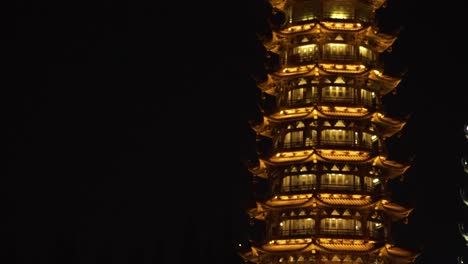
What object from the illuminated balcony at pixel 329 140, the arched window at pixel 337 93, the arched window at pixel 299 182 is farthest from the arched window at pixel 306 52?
the arched window at pixel 299 182

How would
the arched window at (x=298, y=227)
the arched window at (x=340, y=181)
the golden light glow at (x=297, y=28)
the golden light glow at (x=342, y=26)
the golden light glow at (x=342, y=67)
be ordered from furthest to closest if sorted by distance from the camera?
1. the golden light glow at (x=297, y=28)
2. the golden light glow at (x=342, y=26)
3. the golden light glow at (x=342, y=67)
4. the arched window at (x=340, y=181)
5. the arched window at (x=298, y=227)

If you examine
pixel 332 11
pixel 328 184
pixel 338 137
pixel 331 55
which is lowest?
pixel 328 184

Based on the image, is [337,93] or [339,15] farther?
[339,15]

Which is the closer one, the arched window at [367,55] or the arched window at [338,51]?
the arched window at [338,51]

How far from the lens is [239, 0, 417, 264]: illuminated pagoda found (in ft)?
283

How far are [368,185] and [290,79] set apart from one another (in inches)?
392

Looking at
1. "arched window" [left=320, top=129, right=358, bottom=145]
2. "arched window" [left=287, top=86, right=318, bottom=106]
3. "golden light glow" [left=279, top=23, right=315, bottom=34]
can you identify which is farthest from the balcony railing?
"golden light glow" [left=279, top=23, right=315, bottom=34]

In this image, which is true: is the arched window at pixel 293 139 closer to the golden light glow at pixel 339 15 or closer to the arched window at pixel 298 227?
the arched window at pixel 298 227

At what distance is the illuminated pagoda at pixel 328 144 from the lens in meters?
86.2

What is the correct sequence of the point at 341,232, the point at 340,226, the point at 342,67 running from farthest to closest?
1. the point at 342,67
2. the point at 340,226
3. the point at 341,232

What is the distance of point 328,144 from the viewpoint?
88062 mm

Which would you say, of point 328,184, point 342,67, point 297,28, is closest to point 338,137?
point 328,184

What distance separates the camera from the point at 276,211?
8781 centimetres

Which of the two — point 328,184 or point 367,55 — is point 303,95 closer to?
point 367,55
